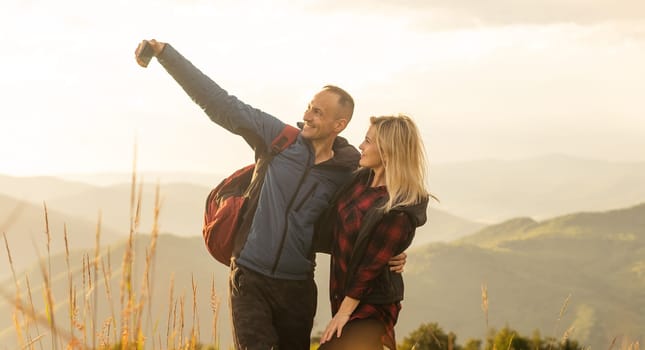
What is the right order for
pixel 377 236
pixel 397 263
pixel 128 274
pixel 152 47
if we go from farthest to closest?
1. pixel 152 47
2. pixel 397 263
3. pixel 377 236
4. pixel 128 274

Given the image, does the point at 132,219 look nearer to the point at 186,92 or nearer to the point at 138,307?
the point at 138,307

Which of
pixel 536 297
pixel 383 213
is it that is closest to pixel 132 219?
pixel 383 213

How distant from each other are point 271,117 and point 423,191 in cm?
118

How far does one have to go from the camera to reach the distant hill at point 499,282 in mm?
144500

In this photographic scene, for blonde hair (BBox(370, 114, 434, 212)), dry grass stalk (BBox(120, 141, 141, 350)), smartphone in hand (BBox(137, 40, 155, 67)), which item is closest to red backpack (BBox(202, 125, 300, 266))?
blonde hair (BBox(370, 114, 434, 212))

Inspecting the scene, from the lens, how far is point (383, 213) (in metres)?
3.85

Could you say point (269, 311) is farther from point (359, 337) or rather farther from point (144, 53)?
point (144, 53)

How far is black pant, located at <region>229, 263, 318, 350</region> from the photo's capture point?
4062 millimetres

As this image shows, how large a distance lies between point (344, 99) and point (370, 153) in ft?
2.27

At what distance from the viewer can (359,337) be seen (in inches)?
153

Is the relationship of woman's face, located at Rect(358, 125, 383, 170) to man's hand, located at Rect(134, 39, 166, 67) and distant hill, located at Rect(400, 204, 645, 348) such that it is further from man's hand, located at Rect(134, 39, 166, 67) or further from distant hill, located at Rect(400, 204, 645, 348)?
distant hill, located at Rect(400, 204, 645, 348)

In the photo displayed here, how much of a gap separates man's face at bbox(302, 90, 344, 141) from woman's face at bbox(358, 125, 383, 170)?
0.47 metres

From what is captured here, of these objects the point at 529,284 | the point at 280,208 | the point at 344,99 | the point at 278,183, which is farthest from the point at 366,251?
the point at 529,284

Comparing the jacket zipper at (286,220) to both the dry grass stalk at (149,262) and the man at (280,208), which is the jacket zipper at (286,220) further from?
the dry grass stalk at (149,262)
